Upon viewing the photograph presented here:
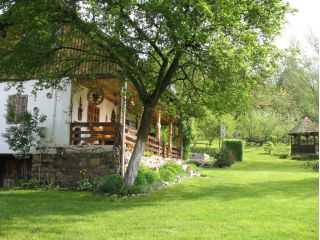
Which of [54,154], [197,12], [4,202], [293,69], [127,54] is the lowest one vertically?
[4,202]

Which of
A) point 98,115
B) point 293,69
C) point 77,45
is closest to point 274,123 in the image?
point 293,69

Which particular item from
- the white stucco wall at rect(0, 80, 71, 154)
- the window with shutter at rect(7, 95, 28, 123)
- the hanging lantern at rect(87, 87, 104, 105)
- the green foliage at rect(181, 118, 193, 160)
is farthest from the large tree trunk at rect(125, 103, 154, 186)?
the green foliage at rect(181, 118, 193, 160)

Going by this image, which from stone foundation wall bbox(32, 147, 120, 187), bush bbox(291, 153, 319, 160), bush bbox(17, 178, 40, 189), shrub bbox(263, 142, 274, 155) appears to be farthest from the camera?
shrub bbox(263, 142, 274, 155)

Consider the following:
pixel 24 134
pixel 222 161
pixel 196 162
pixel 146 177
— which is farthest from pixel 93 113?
pixel 196 162

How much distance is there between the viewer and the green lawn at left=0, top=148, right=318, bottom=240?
820 cm

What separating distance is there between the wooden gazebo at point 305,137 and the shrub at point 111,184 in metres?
30.5

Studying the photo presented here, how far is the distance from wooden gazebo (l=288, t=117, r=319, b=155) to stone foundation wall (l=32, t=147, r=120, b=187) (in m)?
29.6

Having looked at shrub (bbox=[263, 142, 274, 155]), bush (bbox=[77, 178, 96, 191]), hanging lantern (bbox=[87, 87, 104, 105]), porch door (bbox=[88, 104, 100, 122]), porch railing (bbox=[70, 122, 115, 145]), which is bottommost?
bush (bbox=[77, 178, 96, 191])

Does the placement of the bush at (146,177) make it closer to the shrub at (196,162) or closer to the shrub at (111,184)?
the shrub at (111,184)

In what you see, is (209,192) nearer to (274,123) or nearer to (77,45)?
(77,45)

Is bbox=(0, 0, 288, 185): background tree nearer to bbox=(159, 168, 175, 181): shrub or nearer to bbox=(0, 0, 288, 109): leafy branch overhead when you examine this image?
bbox=(0, 0, 288, 109): leafy branch overhead

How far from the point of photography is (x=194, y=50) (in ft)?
43.1

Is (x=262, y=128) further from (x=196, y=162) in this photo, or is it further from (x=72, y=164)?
(x=72, y=164)

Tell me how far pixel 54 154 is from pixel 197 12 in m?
8.84
